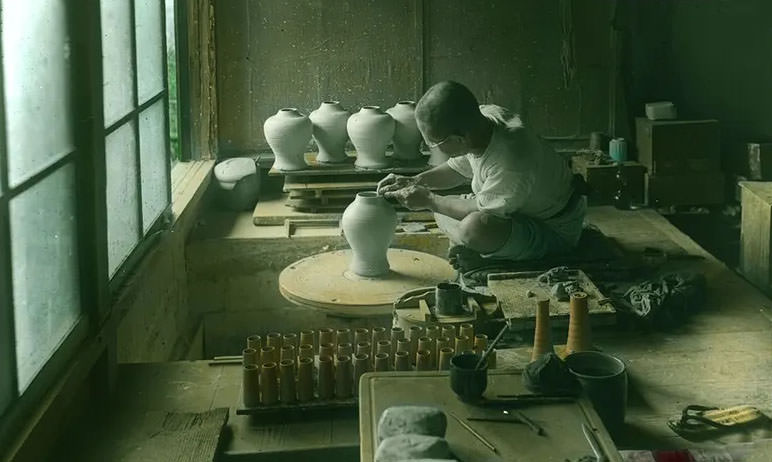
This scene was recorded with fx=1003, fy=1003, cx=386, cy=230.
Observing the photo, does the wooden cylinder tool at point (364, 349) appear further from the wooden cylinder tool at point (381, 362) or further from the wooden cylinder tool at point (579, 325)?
the wooden cylinder tool at point (579, 325)

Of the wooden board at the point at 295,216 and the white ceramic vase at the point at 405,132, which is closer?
the wooden board at the point at 295,216

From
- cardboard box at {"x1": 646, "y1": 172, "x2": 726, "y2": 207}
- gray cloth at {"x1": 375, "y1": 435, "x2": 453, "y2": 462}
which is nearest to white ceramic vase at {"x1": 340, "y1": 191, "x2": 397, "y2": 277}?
gray cloth at {"x1": 375, "y1": 435, "x2": 453, "y2": 462}

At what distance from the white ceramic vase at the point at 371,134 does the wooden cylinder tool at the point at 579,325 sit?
101 inches

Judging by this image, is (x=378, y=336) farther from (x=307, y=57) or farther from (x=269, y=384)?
(x=307, y=57)

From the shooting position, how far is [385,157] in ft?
19.7

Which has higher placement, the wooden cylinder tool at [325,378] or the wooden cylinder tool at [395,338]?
the wooden cylinder tool at [395,338]

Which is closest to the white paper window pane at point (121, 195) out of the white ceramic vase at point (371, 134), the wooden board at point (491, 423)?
the wooden board at point (491, 423)

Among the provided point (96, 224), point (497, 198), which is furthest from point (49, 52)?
point (497, 198)

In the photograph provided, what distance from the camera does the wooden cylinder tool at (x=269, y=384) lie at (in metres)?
3.14

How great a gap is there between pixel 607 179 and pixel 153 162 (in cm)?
288

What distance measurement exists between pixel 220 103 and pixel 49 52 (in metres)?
3.44

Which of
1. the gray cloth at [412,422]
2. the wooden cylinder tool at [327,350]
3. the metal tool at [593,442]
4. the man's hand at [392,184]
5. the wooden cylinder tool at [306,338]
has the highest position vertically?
the man's hand at [392,184]

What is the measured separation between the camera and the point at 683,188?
6.17 meters

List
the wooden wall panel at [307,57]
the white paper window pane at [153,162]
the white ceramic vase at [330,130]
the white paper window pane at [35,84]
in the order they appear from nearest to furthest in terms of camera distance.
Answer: the white paper window pane at [35,84] < the white paper window pane at [153,162] < the white ceramic vase at [330,130] < the wooden wall panel at [307,57]
